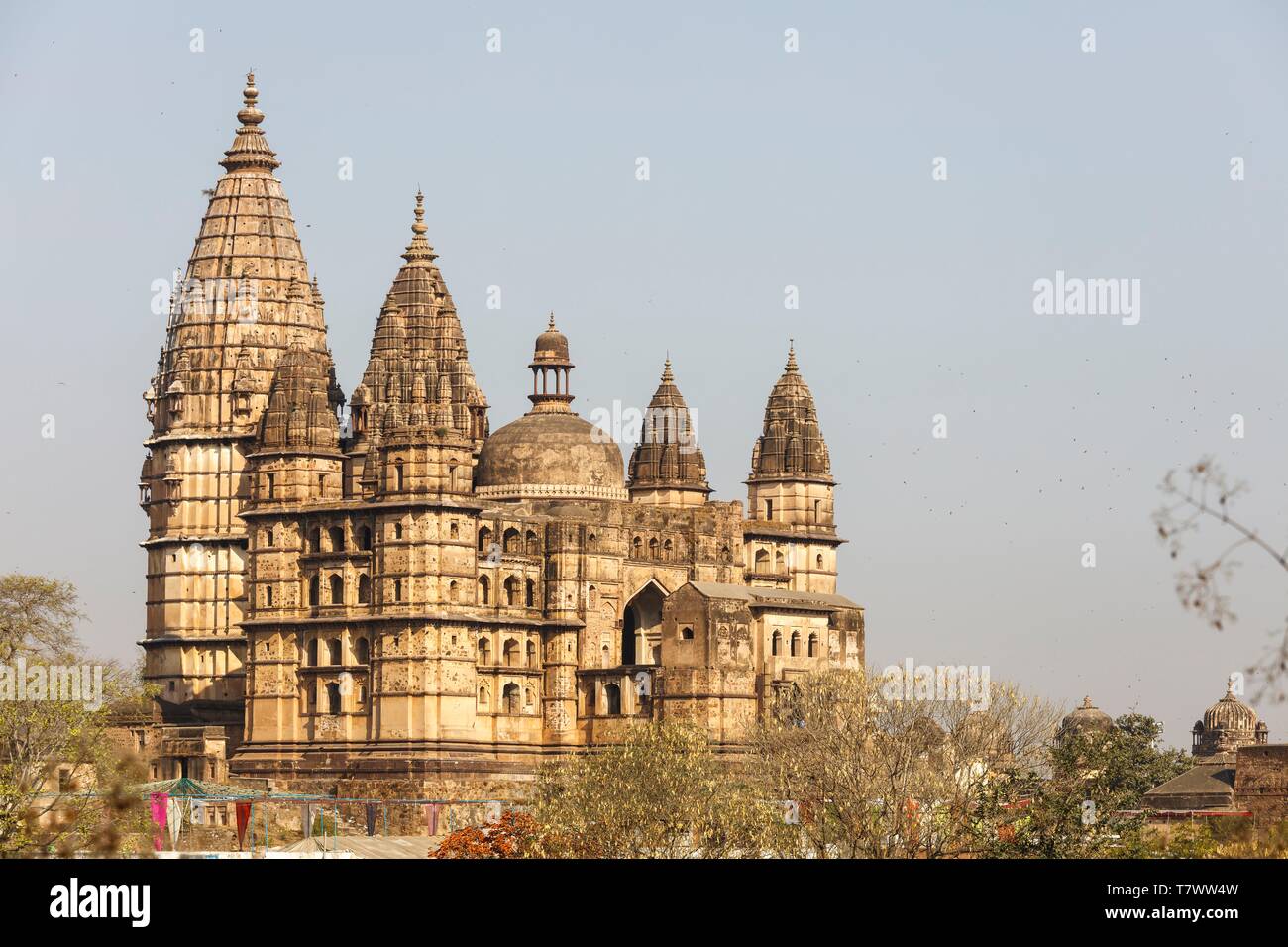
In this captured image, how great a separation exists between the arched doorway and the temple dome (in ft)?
15.6

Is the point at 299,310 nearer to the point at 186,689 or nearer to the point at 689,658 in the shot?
the point at 186,689

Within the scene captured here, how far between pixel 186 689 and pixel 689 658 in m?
25.4

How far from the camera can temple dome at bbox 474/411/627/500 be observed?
102188 millimetres

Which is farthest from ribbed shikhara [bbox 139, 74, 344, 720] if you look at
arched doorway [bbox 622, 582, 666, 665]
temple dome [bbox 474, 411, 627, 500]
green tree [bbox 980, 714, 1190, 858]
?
green tree [bbox 980, 714, 1190, 858]

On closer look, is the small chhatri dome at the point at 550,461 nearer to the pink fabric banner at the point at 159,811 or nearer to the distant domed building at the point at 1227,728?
the pink fabric banner at the point at 159,811

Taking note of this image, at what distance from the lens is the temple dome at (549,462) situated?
102 meters

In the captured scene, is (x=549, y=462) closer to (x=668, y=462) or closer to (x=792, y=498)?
(x=668, y=462)

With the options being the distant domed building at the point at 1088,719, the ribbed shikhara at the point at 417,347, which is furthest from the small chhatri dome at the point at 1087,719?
the ribbed shikhara at the point at 417,347

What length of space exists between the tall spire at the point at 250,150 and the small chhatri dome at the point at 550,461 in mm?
17908

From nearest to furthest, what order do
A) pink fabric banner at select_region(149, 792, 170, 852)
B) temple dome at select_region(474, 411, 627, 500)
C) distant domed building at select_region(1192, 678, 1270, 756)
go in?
pink fabric banner at select_region(149, 792, 170, 852) < temple dome at select_region(474, 411, 627, 500) < distant domed building at select_region(1192, 678, 1270, 756)

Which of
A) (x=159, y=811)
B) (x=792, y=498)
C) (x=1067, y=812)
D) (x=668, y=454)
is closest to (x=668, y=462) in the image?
(x=668, y=454)

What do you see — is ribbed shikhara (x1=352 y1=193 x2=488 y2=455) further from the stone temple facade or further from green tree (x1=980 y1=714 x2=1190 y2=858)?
green tree (x1=980 y1=714 x2=1190 y2=858)

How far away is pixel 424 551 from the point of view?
92.8 m
